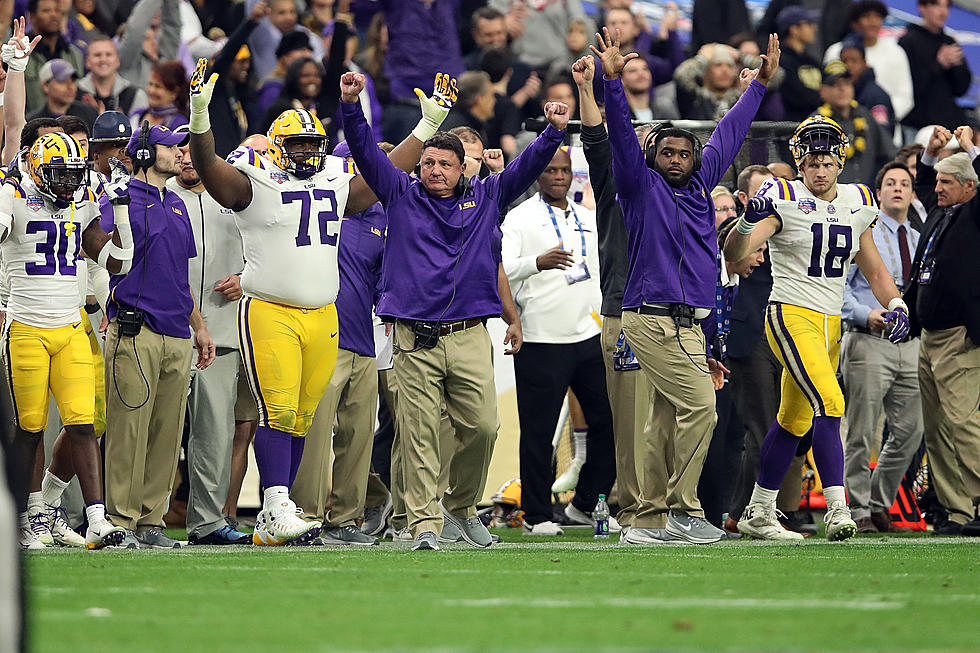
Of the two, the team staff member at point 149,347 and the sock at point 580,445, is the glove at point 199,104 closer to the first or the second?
the team staff member at point 149,347

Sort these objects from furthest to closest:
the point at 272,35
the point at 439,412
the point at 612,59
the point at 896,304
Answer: the point at 272,35, the point at 896,304, the point at 612,59, the point at 439,412

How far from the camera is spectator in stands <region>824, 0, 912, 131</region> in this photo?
1752 centimetres

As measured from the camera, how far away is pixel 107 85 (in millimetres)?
13789

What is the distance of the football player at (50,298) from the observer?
9172mm

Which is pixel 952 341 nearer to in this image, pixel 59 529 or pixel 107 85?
pixel 59 529

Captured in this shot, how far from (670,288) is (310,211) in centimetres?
219

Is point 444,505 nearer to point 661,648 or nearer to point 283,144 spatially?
point 283,144

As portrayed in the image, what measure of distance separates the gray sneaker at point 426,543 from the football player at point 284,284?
1.91 feet

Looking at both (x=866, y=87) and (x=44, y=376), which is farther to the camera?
(x=866, y=87)

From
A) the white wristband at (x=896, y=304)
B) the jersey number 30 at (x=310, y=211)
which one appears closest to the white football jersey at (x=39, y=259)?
the jersey number 30 at (x=310, y=211)

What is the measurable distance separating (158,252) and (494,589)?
13.3ft

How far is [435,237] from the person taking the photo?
9.17 m

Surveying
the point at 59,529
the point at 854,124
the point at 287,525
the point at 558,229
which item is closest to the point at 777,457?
the point at 558,229

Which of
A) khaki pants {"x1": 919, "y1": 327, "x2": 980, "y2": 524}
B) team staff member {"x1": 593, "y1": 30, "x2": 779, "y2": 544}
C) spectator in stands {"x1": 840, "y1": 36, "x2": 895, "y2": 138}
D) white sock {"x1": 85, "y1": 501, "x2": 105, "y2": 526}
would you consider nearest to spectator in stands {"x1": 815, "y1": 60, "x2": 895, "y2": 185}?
spectator in stands {"x1": 840, "y1": 36, "x2": 895, "y2": 138}
